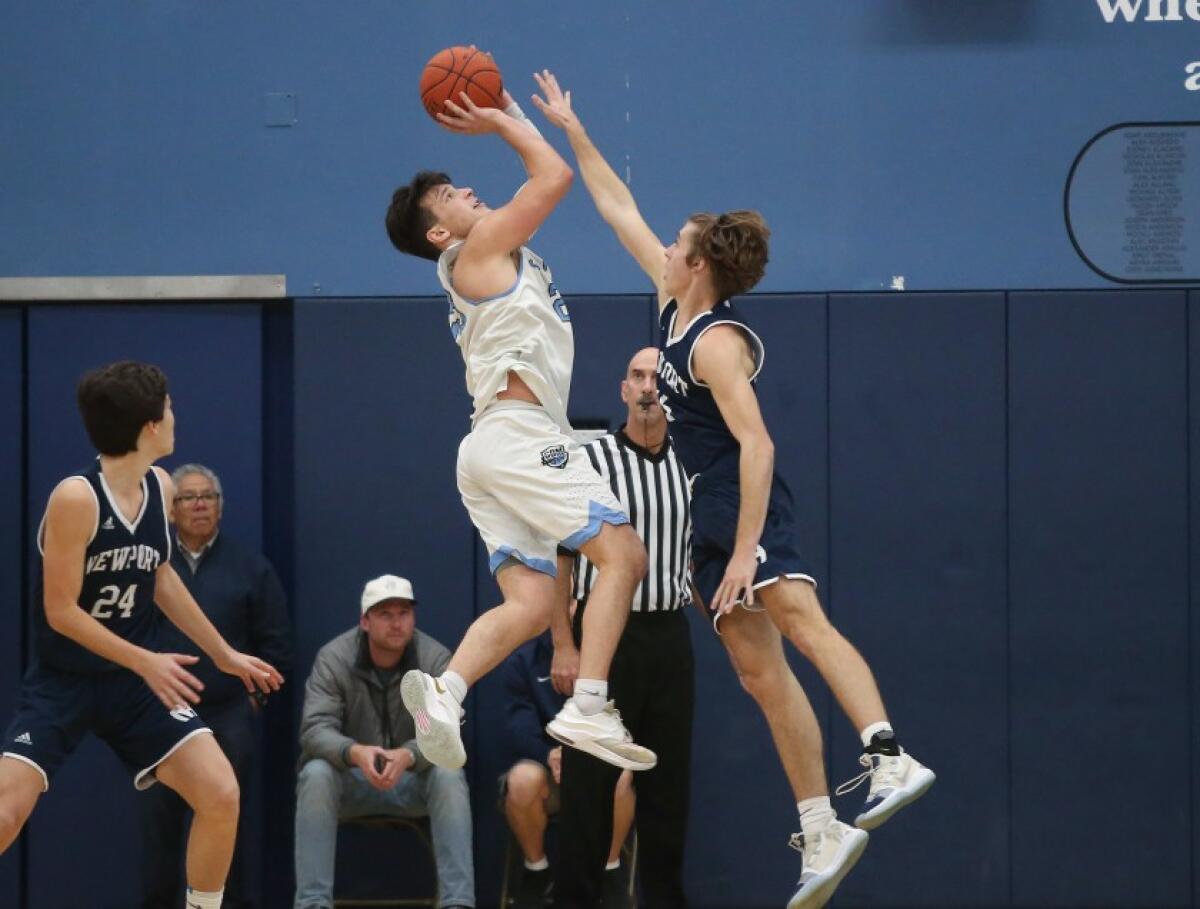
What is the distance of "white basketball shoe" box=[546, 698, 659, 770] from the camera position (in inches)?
205

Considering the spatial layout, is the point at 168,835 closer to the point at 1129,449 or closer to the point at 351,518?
the point at 351,518

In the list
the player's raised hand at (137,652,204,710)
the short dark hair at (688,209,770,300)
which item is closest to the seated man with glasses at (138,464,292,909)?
the player's raised hand at (137,652,204,710)

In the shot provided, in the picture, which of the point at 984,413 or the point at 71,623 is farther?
the point at 984,413

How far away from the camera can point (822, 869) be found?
17.3 ft

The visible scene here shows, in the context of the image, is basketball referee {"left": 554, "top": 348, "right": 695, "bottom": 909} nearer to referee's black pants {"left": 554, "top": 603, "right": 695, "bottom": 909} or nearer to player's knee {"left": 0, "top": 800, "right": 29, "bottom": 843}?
referee's black pants {"left": 554, "top": 603, "right": 695, "bottom": 909}

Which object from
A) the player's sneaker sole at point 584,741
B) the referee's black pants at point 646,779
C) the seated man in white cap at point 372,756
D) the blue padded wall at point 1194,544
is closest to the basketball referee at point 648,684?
the referee's black pants at point 646,779

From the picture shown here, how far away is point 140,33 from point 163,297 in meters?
1.23

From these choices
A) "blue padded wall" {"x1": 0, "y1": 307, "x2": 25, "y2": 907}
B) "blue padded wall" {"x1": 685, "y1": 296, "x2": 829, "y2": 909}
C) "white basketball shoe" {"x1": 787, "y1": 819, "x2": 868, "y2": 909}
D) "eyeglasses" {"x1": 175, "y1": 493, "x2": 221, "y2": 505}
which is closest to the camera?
"white basketball shoe" {"x1": 787, "y1": 819, "x2": 868, "y2": 909}

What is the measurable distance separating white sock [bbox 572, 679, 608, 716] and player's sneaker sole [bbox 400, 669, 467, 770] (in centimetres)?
40

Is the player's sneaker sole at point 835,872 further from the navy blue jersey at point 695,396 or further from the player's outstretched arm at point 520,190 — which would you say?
the player's outstretched arm at point 520,190

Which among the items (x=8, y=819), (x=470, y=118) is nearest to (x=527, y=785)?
(x=8, y=819)

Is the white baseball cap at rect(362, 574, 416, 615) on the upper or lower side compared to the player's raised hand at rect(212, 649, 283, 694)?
upper

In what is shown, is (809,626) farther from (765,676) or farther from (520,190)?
(520,190)

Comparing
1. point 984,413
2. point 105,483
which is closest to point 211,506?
point 105,483
